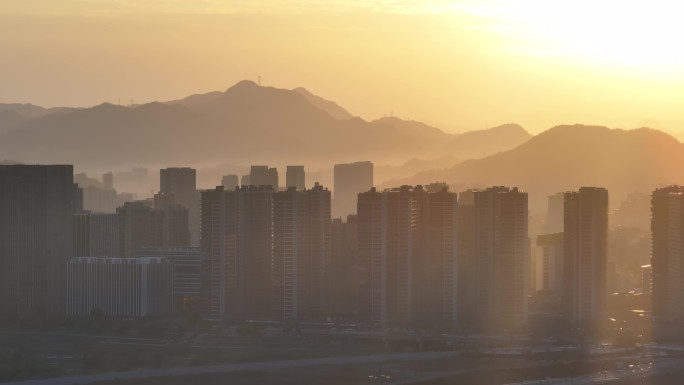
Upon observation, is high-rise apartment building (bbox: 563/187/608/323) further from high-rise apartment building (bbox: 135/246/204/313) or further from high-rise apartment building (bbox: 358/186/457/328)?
high-rise apartment building (bbox: 135/246/204/313)

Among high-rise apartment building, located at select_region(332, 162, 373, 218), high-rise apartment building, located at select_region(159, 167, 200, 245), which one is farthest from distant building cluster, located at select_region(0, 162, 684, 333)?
high-rise apartment building, located at select_region(332, 162, 373, 218)

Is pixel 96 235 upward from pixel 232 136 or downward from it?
downward

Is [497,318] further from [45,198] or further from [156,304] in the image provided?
[45,198]

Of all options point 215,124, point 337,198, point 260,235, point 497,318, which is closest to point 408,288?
point 497,318

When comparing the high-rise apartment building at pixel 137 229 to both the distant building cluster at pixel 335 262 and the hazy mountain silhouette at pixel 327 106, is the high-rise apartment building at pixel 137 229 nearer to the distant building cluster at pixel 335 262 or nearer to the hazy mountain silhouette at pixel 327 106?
the distant building cluster at pixel 335 262

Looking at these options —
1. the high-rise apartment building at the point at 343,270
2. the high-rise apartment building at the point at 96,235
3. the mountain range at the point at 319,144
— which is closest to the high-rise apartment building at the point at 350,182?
the mountain range at the point at 319,144

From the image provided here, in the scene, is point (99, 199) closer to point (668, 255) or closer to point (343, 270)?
A: point (343, 270)

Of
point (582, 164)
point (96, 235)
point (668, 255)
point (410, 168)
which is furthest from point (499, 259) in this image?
point (410, 168)
